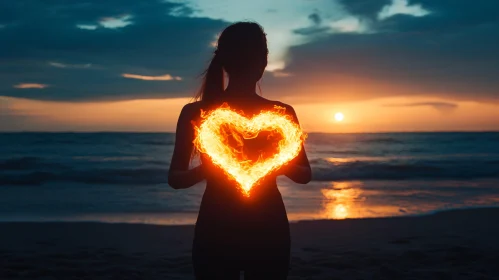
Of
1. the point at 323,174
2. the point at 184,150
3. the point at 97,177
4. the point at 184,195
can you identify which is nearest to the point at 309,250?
the point at 184,150

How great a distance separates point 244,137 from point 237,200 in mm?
338

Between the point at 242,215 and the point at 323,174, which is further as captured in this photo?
the point at 323,174

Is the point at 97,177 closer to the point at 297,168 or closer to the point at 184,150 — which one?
the point at 184,150

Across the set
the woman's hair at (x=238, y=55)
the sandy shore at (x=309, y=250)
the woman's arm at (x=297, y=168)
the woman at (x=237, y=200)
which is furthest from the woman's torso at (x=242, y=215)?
the sandy shore at (x=309, y=250)

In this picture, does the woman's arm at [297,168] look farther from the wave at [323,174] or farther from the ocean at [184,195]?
the wave at [323,174]

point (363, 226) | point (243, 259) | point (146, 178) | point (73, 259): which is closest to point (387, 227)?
point (363, 226)

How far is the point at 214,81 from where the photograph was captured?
277 cm

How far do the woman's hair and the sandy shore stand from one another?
5155mm

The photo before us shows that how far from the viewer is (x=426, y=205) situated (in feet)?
46.3

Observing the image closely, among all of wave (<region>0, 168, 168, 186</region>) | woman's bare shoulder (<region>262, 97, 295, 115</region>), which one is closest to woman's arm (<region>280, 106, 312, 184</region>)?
woman's bare shoulder (<region>262, 97, 295, 115</region>)

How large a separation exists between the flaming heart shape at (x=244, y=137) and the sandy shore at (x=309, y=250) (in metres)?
5.11

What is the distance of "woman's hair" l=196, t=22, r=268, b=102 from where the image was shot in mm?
2643

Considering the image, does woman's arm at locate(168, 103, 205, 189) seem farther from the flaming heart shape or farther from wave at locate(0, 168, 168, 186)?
wave at locate(0, 168, 168, 186)

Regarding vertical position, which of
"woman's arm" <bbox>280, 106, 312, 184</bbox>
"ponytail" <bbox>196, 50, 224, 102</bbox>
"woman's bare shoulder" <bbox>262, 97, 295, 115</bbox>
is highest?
"ponytail" <bbox>196, 50, 224, 102</bbox>
